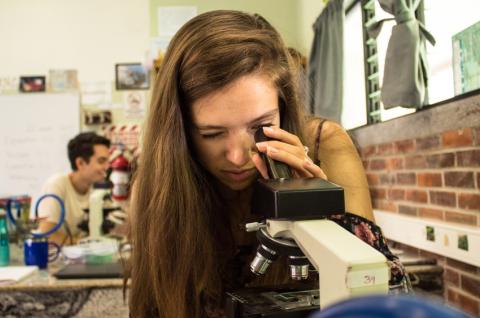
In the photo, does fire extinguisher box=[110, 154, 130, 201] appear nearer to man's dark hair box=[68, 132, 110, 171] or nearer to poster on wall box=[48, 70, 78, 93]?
man's dark hair box=[68, 132, 110, 171]

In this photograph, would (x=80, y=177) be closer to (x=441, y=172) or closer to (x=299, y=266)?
(x=441, y=172)

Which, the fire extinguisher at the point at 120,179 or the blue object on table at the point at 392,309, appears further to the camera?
the fire extinguisher at the point at 120,179

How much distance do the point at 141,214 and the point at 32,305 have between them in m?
A: 0.83

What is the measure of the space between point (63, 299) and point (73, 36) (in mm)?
3176

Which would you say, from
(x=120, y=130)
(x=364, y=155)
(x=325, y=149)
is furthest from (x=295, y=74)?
(x=120, y=130)

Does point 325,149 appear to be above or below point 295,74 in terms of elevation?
below

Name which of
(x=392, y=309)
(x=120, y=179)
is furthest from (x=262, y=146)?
(x=120, y=179)

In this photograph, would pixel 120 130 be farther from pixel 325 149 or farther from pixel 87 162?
pixel 325 149

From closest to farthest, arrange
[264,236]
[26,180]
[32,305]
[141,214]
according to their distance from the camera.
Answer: [264,236]
[141,214]
[32,305]
[26,180]

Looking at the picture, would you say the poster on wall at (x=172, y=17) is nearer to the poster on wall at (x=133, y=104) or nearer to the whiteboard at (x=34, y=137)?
the poster on wall at (x=133, y=104)

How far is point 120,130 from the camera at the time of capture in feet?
13.5

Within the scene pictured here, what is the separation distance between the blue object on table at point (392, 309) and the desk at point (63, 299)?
1.46 metres

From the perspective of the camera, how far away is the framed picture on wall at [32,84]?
4129 mm

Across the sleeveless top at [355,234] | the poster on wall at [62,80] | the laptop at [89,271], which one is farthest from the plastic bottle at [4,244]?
the poster on wall at [62,80]
